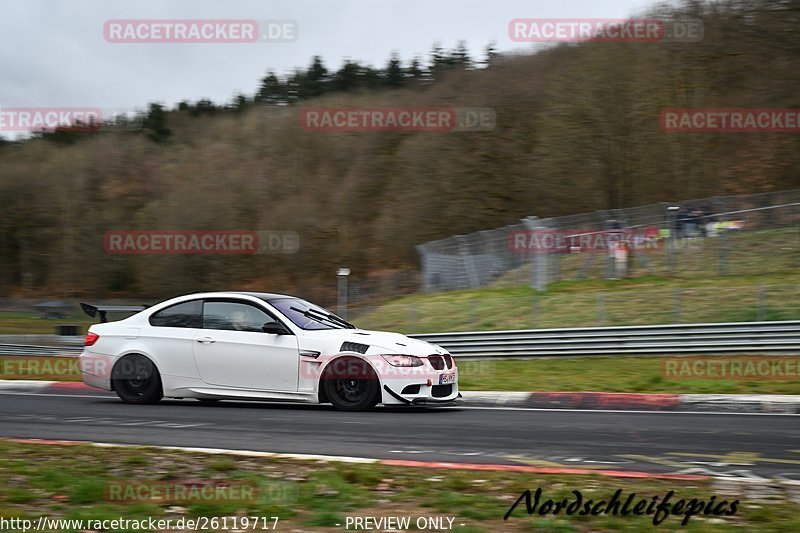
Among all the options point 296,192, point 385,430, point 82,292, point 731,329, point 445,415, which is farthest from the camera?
point 82,292

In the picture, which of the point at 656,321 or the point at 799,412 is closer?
the point at 799,412

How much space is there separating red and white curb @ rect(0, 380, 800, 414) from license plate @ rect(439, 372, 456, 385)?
1.16 m

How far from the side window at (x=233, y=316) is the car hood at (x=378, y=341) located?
0.70 m

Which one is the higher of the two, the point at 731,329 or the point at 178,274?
the point at 178,274

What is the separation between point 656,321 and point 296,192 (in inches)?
1502

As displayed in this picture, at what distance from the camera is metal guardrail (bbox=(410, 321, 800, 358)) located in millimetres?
17453

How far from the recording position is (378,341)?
1053 centimetres

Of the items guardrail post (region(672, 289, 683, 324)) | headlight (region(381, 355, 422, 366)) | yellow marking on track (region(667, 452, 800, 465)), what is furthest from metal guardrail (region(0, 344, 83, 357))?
yellow marking on track (region(667, 452, 800, 465))

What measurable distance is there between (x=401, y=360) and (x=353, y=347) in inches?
24.4

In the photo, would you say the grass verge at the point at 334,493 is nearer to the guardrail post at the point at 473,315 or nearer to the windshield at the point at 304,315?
the windshield at the point at 304,315

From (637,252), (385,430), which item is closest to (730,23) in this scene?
(637,252)

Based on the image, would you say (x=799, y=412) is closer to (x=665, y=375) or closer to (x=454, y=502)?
(x=665, y=375)

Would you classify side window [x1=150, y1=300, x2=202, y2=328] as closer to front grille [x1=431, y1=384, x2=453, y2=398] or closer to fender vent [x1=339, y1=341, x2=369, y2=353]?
fender vent [x1=339, y1=341, x2=369, y2=353]

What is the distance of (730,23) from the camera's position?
37.5m
